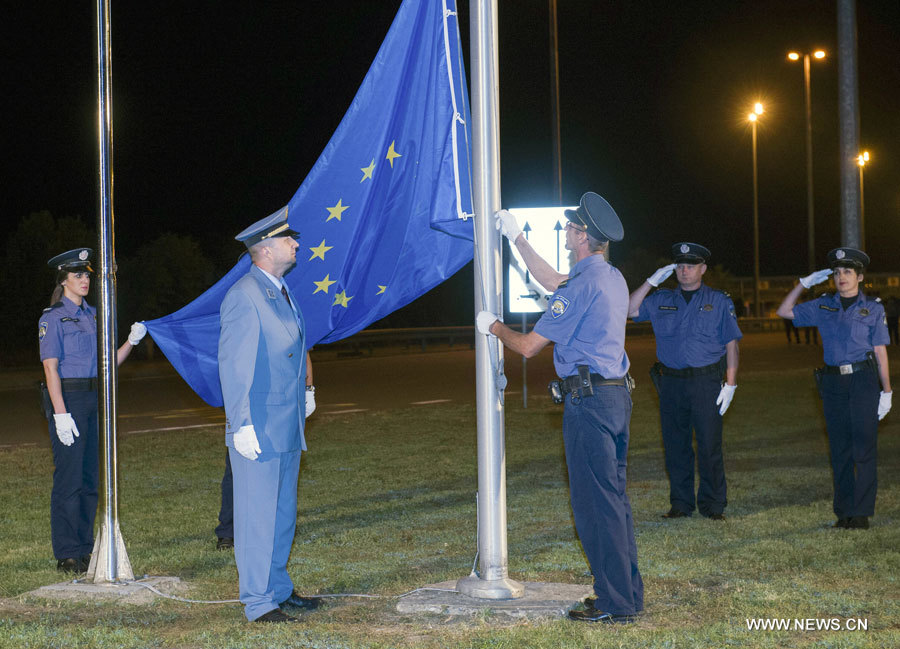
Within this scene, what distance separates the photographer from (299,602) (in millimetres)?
6152

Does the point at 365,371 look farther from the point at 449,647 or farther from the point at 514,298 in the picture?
the point at 449,647

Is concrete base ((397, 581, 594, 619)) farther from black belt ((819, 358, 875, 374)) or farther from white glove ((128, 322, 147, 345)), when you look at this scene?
black belt ((819, 358, 875, 374))

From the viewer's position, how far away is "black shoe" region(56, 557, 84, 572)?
716 cm

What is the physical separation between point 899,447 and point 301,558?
8438 millimetres

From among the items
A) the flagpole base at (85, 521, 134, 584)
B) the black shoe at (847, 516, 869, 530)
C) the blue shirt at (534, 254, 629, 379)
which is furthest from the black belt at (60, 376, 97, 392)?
the black shoe at (847, 516, 869, 530)

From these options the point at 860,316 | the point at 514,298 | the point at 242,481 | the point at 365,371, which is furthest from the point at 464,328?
the point at 242,481

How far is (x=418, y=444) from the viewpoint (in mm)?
13953

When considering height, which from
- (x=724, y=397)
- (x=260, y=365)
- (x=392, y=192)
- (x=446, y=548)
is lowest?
(x=446, y=548)

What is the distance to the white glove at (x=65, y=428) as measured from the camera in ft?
23.1

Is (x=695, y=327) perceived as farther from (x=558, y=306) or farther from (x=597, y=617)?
(x=597, y=617)

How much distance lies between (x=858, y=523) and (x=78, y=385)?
18.9 ft

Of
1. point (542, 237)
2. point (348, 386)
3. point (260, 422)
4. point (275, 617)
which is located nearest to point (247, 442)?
point (260, 422)

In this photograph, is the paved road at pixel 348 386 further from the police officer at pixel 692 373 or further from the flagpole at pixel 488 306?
the flagpole at pixel 488 306

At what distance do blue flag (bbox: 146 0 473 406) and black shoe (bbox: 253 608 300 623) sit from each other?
189 centimetres
